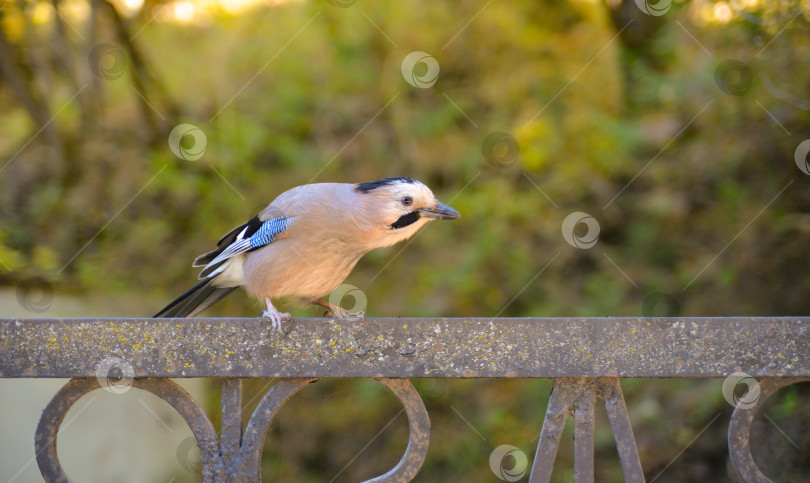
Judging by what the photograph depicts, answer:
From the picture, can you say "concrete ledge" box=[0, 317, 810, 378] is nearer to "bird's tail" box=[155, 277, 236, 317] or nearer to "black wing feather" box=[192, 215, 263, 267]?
"bird's tail" box=[155, 277, 236, 317]

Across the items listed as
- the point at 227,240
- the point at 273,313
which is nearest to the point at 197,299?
the point at 227,240

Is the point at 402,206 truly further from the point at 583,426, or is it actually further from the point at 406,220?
the point at 583,426

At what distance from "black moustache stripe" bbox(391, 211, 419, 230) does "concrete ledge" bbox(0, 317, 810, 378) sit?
75cm

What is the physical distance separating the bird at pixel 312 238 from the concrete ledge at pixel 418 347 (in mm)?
674

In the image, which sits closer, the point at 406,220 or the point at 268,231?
the point at 406,220

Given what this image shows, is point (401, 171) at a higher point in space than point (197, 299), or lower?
higher

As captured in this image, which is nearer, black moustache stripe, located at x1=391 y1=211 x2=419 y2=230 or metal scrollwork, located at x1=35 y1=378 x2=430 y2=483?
metal scrollwork, located at x1=35 y1=378 x2=430 y2=483

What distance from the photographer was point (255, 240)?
2693 millimetres

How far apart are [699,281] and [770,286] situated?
0.41 meters

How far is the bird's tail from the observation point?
258 cm

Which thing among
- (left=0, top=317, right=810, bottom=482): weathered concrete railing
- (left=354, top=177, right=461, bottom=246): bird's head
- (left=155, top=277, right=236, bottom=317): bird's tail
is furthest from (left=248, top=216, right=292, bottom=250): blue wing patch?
(left=0, top=317, right=810, bottom=482): weathered concrete railing

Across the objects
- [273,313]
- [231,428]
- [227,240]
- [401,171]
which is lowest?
[231,428]

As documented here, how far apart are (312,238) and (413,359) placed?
94 cm

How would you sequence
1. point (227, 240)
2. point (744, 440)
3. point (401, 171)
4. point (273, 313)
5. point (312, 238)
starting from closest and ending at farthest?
point (744, 440), point (273, 313), point (312, 238), point (227, 240), point (401, 171)
